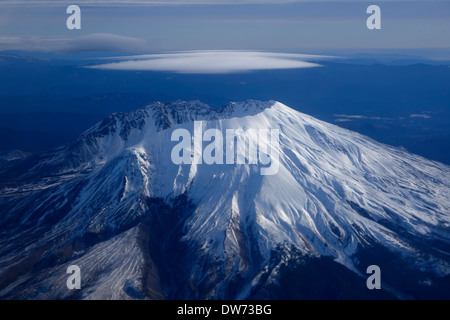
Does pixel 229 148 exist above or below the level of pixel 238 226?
above

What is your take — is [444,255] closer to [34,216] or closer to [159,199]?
[159,199]

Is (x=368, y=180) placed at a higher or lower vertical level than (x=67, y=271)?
higher

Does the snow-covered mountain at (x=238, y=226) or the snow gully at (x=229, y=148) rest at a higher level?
the snow gully at (x=229, y=148)

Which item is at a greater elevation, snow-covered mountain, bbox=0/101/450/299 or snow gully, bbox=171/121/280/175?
snow gully, bbox=171/121/280/175

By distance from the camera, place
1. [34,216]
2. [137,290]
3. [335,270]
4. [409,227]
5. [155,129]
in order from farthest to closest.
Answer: [155,129] < [34,216] < [409,227] < [335,270] < [137,290]

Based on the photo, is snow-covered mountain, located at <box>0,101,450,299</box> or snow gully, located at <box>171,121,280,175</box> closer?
snow-covered mountain, located at <box>0,101,450,299</box>

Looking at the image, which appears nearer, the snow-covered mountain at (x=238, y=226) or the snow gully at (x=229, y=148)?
the snow-covered mountain at (x=238, y=226)

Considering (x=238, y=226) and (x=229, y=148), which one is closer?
(x=238, y=226)

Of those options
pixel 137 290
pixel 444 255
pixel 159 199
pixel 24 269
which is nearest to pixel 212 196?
pixel 159 199
